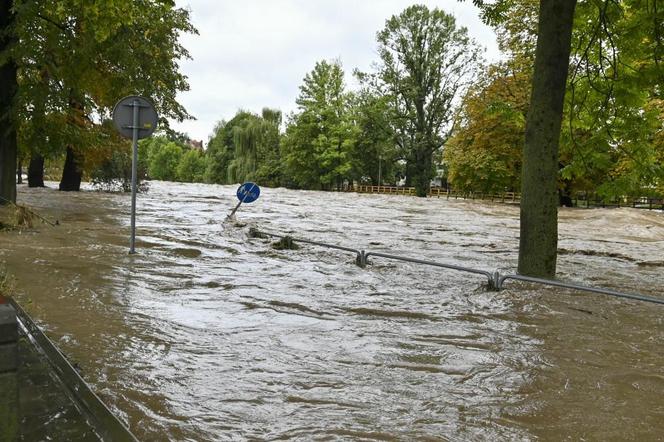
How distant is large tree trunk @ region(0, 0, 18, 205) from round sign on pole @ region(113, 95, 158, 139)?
15.0 feet

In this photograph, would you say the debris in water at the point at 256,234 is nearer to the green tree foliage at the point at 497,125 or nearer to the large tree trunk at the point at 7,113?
the large tree trunk at the point at 7,113

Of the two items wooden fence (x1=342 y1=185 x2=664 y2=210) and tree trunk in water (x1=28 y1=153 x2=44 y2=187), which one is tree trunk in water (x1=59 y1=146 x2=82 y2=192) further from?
wooden fence (x1=342 y1=185 x2=664 y2=210)

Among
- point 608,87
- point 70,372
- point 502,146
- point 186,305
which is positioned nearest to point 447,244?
point 608,87

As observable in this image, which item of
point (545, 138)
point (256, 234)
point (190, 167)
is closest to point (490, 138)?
point (256, 234)

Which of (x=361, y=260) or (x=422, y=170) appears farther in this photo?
(x=422, y=170)

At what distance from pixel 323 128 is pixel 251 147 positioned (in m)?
9.19

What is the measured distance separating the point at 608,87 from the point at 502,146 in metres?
28.9

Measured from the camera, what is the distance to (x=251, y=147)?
66.6 m

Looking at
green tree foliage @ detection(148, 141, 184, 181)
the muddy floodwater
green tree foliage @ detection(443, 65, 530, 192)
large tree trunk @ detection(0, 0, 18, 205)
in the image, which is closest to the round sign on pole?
the muddy floodwater

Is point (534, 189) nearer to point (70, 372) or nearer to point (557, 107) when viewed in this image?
point (557, 107)

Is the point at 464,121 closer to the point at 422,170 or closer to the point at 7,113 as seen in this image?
the point at 422,170

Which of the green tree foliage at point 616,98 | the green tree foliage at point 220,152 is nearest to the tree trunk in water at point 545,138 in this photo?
the green tree foliage at point 616,98

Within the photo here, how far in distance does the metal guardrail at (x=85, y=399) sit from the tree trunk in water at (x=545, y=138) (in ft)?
23.8

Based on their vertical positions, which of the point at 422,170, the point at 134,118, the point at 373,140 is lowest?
the point at 134,118
